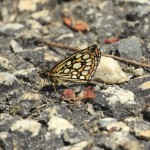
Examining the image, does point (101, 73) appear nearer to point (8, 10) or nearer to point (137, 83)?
point (137, 83)

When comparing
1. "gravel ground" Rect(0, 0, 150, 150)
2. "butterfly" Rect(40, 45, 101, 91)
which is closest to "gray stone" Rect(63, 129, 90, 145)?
"gravel ground" Rect(0, 0, 150, 150)

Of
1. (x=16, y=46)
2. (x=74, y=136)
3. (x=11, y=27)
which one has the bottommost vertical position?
(x=74, y=136)

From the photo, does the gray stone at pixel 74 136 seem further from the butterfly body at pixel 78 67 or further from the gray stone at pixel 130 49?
the gray stone at pixel 130 49

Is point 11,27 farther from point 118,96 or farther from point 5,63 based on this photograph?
point 118,96

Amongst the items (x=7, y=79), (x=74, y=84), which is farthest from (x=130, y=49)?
(x=7, y=79)

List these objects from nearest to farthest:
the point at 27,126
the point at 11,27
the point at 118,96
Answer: the point at 27,126, the point at 118,96, the point at 11,27

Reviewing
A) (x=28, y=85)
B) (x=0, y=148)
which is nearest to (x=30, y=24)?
(x=28, y=85)

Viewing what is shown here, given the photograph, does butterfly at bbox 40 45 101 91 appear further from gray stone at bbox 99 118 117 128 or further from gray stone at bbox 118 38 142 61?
gray stone at bbox 99 118 117 128
